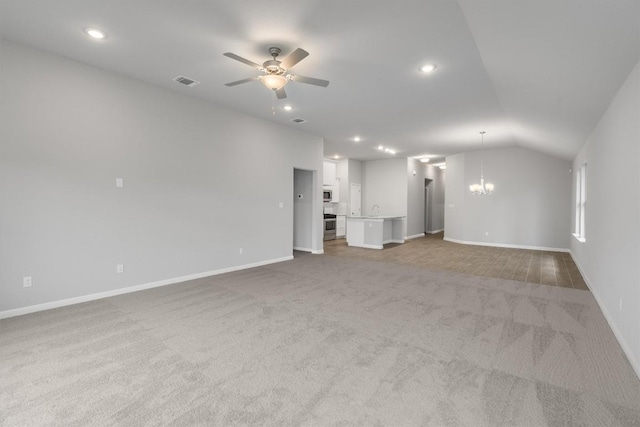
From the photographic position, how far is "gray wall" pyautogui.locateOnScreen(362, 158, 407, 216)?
444 inches

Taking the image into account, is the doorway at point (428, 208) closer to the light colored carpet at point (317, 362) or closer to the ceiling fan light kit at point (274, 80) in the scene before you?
the light colored carpet at point (317, 362)

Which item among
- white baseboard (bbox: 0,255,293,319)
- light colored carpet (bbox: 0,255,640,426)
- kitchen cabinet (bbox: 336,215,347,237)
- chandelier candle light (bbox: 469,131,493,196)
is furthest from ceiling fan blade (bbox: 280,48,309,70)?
kitchen cabinet (bbox: 336,215,347,237)

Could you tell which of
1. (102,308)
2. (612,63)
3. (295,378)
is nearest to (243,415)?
(295,378)

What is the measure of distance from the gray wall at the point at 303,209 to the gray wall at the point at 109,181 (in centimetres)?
188

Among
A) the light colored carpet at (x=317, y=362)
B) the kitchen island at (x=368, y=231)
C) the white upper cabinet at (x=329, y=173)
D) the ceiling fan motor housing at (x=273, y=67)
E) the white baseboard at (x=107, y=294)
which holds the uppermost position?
the ceiling fan motor housing at (x=273, y=67)

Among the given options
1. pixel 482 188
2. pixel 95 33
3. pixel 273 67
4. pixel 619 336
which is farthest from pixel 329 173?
pixel 619 336

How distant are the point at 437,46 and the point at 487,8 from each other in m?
0.88

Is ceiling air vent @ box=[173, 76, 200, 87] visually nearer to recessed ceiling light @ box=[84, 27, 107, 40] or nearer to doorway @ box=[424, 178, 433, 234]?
recessed ceiling light @ box=[84, 27, 107, 40]

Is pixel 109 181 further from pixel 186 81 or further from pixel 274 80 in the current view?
pixel 274 80

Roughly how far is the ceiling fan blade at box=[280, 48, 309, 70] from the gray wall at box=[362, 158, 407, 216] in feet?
28.0

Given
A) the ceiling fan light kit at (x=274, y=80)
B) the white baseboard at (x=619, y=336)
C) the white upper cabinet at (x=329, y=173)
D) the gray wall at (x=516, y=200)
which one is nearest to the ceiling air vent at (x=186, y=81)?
the ceiling fan light kit at (x=274, y=80)

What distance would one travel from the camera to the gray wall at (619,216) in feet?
8.48

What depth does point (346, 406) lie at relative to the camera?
196 cm

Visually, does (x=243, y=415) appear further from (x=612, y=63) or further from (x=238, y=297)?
(x=612, y=63)
